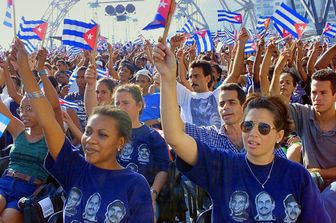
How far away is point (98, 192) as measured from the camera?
3.11m

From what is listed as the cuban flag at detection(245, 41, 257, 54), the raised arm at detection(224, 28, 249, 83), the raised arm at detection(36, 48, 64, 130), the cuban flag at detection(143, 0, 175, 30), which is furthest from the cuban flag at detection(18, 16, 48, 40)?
the cuban flag at detection(143, 0, 175, 30)

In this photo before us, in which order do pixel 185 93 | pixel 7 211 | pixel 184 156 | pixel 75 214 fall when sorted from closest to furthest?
1. pixel 184 156
2. pixel 75 214
3. pixel 7 211
4. pixel 185 93

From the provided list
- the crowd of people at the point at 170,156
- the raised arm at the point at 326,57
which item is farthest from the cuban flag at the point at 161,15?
the raised arm at the point at 326,57

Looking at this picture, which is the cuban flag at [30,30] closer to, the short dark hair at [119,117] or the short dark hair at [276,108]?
the short dark hair at [119,117]

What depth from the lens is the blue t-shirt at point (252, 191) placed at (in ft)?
9.43

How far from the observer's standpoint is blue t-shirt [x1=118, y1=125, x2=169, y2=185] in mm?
4531

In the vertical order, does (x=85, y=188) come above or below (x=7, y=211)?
above

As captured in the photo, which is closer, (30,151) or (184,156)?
(184,156)

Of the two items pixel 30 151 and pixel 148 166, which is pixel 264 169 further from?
pixel 30 151

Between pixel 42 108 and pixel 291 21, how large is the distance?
738 centimetres

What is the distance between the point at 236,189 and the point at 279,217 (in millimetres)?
248

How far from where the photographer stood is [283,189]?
290cm

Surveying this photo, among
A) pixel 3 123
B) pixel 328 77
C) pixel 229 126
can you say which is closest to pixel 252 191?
pixel 229 126

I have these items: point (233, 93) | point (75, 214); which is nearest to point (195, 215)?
point (233, 93)
